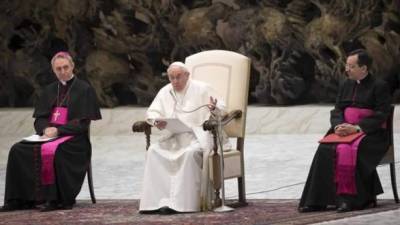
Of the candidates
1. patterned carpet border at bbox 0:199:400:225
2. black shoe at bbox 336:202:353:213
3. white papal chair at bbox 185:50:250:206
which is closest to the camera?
patterned carpet border at bbox 0:199:400:225

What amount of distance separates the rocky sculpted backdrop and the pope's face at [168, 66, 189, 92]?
5924 mm

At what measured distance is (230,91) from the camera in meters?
11.3

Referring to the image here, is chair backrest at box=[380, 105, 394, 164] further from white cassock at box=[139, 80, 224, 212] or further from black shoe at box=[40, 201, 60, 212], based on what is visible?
black shoe at box=[40, 201, 60, 212]

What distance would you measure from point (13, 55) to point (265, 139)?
5.39 m

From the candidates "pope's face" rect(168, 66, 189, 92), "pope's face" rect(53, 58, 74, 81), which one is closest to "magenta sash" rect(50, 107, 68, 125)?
"pope's face" rect(53, 58, 74, 81)

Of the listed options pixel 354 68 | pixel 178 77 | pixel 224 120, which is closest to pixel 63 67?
pixel 178 77

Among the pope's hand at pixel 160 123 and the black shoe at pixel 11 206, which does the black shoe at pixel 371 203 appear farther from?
the black shoe at pixel 11 206

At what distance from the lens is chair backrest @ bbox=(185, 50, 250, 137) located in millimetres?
11250

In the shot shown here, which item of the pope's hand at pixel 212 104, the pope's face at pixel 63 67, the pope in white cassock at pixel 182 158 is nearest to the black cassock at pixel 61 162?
the pope's face at pixel 63 67

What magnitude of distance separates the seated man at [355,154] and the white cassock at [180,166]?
988mm

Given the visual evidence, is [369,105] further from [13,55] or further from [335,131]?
[13,55]

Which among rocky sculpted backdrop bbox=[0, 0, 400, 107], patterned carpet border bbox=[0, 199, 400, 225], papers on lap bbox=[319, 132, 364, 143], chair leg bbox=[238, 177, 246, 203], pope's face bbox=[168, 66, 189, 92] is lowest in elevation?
patterned carpet border bbox=[0, 199, 400, 225]

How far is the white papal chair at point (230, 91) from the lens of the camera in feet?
35.6

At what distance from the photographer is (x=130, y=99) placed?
20.0 m
